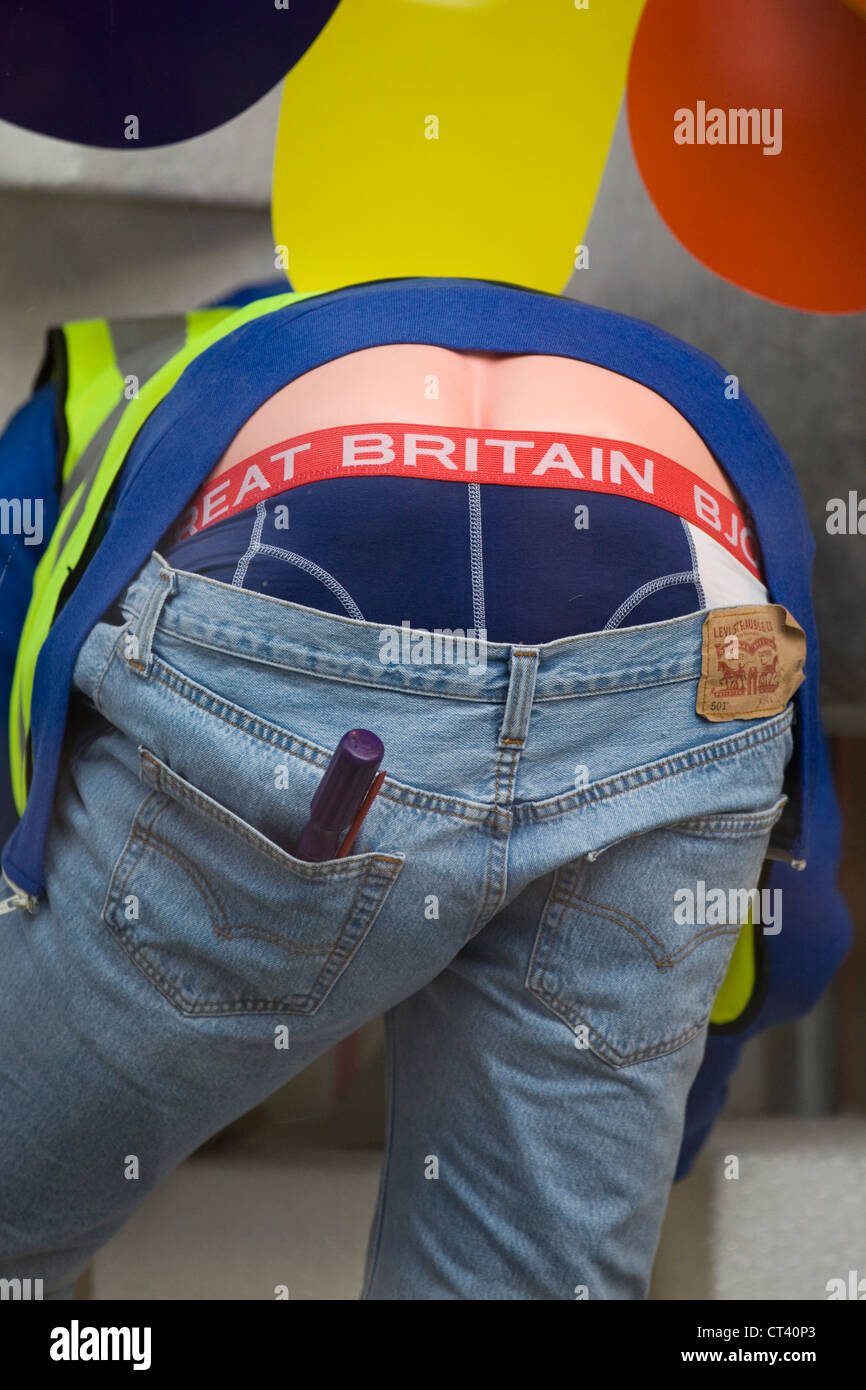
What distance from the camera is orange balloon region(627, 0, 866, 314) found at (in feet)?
2.48

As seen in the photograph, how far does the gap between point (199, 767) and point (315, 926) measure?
10cm

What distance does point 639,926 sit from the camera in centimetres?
64

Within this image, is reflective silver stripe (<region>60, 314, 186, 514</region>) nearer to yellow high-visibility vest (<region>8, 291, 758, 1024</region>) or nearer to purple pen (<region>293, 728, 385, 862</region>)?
yellow high-visibility vest (<region>8, 291, 758, 1024</region>)

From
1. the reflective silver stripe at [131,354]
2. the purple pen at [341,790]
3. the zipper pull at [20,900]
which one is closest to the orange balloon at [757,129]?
the reflective silver stripe at [131,354]

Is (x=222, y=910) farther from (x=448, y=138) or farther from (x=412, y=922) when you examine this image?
(x=448, y=138)

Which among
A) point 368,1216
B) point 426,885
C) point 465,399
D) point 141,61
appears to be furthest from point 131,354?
point 368,1216

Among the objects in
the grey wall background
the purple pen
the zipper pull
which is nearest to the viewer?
the purple pen

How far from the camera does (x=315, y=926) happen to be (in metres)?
0.60

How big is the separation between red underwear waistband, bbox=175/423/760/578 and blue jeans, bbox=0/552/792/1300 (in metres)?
0.06

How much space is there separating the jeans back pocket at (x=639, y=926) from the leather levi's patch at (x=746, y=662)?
58 millimetres

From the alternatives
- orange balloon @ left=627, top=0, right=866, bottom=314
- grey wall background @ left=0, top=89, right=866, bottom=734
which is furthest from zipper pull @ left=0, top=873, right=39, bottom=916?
orange balloon @ left=627, top=0, right=866, bottom=314

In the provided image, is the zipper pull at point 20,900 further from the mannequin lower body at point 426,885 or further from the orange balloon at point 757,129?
the orange balloon at point 757,129
